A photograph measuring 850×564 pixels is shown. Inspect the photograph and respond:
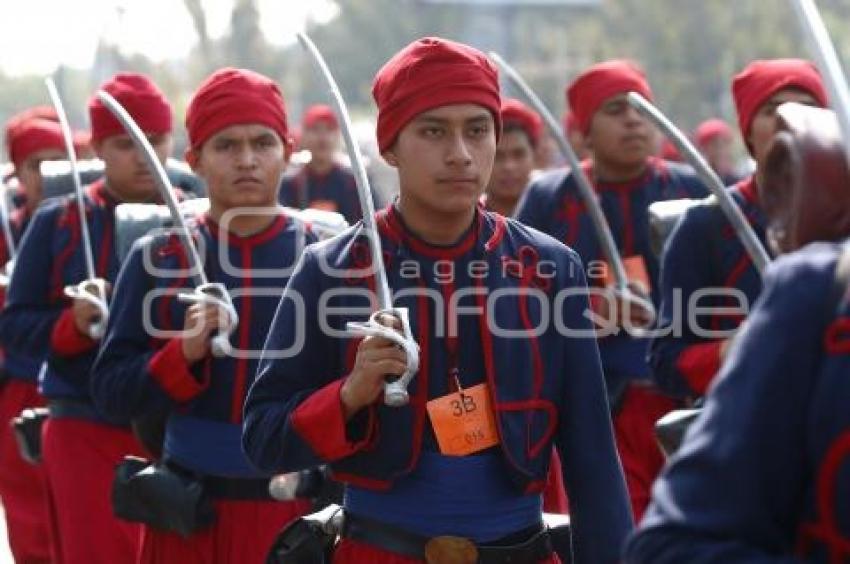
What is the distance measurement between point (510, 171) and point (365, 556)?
215 inches

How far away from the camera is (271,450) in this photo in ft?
15.2

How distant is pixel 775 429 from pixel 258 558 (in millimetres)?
3224

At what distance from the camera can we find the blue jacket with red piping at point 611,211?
7989 mm

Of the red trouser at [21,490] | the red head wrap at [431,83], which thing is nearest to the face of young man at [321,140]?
the red trouser at [21,490]

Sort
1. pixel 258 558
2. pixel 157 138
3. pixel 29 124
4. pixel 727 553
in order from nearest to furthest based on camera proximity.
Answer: pixel 727 553 → pixel 258 558 → pixel 157 138 → pixel 29 124

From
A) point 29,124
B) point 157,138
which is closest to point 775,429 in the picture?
point 157,138

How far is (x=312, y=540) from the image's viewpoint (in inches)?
185

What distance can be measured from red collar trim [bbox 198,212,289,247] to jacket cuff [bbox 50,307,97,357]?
4.00 feet

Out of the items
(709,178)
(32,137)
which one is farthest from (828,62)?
(32,137)

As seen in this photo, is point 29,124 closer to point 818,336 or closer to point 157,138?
point 157,138

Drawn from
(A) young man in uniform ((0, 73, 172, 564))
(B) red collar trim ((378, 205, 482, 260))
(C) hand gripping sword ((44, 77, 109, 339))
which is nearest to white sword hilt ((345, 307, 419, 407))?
(B) red collar trim ((378, 205, 482, 260))

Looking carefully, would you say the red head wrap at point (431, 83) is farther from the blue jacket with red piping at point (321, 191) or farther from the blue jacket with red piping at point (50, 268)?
the blue jacket with red piping at point (321, 191)

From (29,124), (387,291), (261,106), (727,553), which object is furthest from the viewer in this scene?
(29,124)

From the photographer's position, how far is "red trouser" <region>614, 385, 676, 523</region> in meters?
7.56
